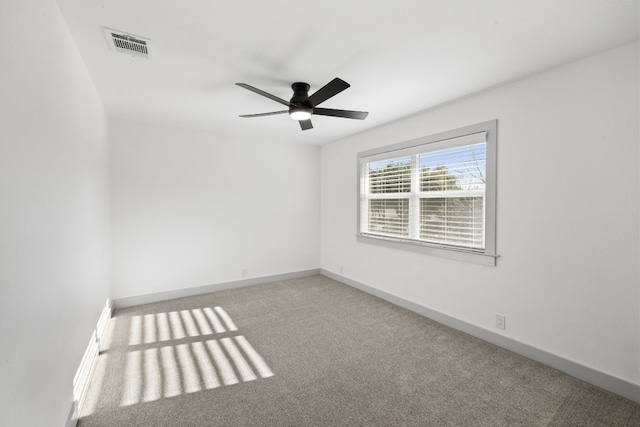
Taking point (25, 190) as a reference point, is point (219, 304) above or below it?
below

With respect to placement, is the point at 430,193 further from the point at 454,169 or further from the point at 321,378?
the point at 321,378

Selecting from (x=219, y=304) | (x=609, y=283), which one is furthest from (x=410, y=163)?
(x=219, y=304)

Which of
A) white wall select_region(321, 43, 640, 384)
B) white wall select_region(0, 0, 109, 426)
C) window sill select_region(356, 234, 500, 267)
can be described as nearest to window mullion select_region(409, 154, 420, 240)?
window sill select_region(356, 234, 500, 267)

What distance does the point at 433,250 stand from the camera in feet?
11.1

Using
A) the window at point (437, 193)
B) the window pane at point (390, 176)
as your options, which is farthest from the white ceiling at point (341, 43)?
the window pane at point (390, 176)

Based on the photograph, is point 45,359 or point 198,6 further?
point 198,6

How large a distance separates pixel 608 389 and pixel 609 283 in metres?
0.79

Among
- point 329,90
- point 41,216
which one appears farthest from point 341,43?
point 41,216

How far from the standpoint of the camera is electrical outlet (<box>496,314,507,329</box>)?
274cm

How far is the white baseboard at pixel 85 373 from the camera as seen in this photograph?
1776mm

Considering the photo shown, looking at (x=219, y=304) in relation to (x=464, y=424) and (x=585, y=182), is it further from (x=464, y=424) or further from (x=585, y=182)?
(x=585, y=182)

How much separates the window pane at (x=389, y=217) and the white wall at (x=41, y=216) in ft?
11.2

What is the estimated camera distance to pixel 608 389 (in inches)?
83.6

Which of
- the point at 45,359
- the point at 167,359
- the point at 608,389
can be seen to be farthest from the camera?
the point at 167,359
